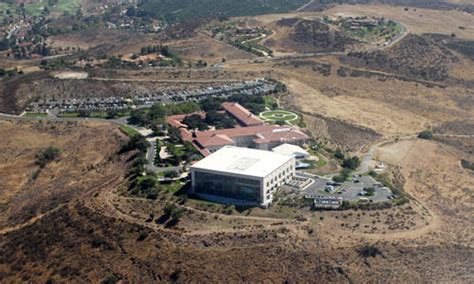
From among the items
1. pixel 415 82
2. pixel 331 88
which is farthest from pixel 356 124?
pixel 415 82

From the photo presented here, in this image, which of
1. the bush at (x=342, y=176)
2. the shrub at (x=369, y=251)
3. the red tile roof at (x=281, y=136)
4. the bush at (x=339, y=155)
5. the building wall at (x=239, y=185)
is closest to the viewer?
the shrub at (x=369, y=251)

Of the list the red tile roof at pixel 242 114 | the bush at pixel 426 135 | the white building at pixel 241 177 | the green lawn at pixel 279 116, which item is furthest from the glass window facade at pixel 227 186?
the bush at pixel 426 135

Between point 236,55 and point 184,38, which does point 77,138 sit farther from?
point 184,38

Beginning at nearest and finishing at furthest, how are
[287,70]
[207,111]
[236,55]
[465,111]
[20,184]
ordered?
[20,184] → [207,111] → [465,111] → [287,70] → [236,55]

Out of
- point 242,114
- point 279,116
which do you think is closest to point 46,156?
point 242,114

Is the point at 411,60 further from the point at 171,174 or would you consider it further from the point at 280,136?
the point at 171,174

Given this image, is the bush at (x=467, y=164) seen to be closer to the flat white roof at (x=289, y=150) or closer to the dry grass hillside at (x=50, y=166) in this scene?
the flat white roof at (x=289, y=150)

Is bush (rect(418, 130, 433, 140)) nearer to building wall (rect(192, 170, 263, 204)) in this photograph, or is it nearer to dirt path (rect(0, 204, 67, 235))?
building wall (rect(192, 170, 263, 204))
